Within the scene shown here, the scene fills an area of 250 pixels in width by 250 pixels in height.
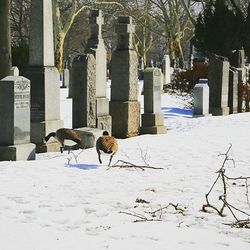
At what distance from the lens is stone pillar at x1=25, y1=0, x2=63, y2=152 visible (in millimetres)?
11852

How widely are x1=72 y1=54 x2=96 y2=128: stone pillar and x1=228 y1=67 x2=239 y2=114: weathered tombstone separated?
8.13 m

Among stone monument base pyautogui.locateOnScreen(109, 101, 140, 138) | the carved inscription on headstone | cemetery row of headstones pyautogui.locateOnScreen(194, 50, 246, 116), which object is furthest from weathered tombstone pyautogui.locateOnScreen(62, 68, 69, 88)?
the carved inscription on headstone

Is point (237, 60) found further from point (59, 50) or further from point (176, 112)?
point (59, 50)

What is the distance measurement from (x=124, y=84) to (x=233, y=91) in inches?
271

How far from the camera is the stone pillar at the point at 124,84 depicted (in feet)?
44.3

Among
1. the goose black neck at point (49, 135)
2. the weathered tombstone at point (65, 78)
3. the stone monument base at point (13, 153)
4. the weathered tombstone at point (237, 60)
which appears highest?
the weathered tombstone at point (237, 60)

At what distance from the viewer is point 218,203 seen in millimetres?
6621

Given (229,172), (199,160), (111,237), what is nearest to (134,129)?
(199,160)

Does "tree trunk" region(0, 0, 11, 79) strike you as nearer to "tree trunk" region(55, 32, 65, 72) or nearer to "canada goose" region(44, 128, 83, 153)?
"canada goose" region(44, 128, 83, 153)

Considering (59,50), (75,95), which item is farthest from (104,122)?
(59,50)

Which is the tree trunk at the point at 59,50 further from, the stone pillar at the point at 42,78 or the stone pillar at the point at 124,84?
the stone pillar at the point at 42,78

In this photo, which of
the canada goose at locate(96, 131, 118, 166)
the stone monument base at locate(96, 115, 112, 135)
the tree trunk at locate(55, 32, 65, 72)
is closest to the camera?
the canada goose at locate(96, 131, 118, 166)

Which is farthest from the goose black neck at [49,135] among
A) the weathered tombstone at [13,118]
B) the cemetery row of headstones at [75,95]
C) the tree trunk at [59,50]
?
the tree trunk at [59,50]

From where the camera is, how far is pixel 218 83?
723 inches
